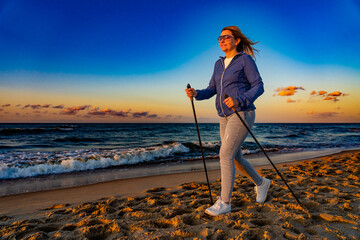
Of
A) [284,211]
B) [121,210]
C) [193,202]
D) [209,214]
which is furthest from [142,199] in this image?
[284,211]

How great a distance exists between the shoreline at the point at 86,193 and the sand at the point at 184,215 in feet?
0.06

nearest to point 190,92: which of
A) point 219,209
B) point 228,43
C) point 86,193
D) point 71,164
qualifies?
point 228,43

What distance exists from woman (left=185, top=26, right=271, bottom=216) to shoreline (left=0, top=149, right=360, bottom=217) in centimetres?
211

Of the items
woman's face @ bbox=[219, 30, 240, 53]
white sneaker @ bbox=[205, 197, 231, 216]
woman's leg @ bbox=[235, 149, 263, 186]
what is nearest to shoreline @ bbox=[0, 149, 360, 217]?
white sneaker @ bbox=[205, 197, 231, 216]

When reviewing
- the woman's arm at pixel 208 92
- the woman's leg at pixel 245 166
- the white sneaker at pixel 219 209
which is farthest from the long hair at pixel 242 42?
the white sneaker at pixel 219 209

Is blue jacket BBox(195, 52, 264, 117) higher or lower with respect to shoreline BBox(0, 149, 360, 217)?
higher

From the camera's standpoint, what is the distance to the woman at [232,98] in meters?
2.45

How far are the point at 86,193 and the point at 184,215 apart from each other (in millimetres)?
2517

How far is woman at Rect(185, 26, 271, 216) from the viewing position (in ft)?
8.03

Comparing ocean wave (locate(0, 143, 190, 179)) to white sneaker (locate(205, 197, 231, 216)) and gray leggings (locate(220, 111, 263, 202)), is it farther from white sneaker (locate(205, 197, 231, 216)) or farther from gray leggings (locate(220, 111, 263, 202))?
gray leggings (locate(220, 111, 263, 202))

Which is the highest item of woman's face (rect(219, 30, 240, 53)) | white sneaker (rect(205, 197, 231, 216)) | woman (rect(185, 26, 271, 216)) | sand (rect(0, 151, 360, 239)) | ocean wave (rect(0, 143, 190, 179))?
woman's face (rect(219, 30, 240, 53))

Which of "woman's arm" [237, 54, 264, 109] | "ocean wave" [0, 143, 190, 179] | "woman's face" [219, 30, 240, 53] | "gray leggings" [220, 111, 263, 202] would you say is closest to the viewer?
"woman's arm" [237, 54, 264, 109]

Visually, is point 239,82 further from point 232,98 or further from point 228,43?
point 228,43

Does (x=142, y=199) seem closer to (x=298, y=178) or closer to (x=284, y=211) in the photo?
(x=284, y=211)
